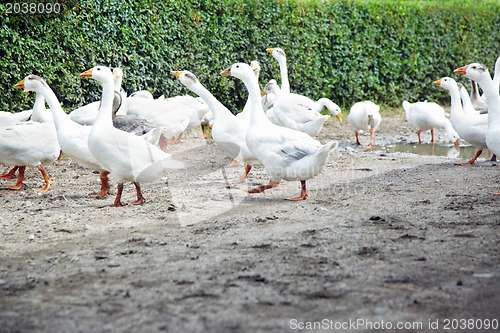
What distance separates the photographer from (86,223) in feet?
15.7

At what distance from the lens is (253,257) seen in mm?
3609

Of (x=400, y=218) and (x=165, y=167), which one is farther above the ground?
(x=165, y=167)

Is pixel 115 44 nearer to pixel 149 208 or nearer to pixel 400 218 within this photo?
pixel 149 208

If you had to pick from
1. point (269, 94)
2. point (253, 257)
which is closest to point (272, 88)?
point (269, 94)

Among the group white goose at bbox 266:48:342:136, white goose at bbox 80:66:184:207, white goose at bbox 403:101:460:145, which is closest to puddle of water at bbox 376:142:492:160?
white goose at bbox 403:101:460:145

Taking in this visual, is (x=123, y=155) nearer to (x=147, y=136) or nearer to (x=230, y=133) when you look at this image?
(x=147, y=136)

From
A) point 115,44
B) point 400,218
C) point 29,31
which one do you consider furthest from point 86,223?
point 115,44

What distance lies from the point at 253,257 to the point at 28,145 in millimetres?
3816

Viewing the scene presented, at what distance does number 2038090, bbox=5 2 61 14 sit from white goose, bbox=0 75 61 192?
102 inches

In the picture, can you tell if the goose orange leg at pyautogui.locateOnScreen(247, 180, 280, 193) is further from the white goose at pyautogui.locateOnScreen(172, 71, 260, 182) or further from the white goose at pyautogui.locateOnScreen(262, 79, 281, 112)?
the white goose at pyautogui.locateOnScreen(262, 79, 281, 112)

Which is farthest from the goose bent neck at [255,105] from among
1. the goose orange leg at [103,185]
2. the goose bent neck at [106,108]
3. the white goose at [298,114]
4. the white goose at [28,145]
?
the white goose at [298,114]

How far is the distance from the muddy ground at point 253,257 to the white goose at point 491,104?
1.54 feet

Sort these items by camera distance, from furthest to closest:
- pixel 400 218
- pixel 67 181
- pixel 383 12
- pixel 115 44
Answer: pixel 383 12 → pixel 115 44 → pixel 67 181 → pixel 400 218

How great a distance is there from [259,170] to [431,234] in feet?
13.1
